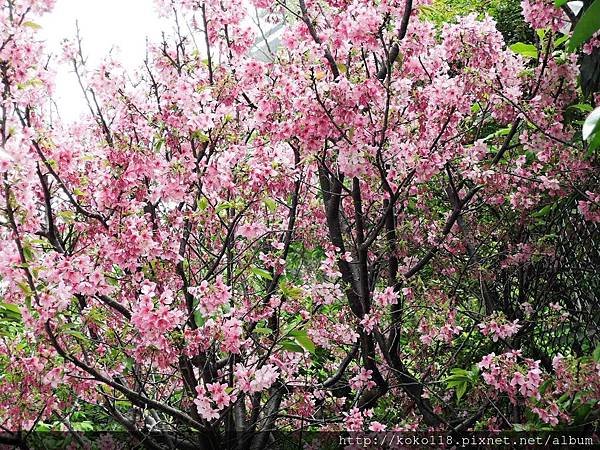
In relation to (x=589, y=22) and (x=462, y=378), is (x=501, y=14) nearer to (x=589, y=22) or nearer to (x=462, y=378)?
(x=462, y=378)

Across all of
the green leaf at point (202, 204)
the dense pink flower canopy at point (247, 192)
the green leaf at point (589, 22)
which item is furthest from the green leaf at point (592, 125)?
the green leaf at point (202, 204)

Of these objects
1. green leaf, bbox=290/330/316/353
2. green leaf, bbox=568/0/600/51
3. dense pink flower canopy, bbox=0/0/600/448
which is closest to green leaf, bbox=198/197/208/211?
dense pink flower canopy, bbox=0/0/600/448

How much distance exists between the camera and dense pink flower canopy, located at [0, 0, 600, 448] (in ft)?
7.41

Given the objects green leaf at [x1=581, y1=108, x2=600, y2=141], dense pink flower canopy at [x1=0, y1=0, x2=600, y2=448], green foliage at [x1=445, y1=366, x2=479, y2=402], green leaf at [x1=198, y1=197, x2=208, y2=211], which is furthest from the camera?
green foliage at [x1=445, y1=366, x2=479, y2=402]

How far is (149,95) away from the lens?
2.89m

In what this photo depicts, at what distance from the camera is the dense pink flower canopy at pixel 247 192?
2260 millimetres

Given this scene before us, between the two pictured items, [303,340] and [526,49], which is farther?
[526,49]

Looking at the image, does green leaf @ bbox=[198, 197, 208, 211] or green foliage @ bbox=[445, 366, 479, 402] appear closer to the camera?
green leaf @ bbox=[198, 197, 208, 211]

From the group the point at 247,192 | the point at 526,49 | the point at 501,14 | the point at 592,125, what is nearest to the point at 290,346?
the point at 247,192

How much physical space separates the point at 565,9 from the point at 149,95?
190 centimetres

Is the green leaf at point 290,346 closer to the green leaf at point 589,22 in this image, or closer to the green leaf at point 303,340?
the green leaf at point 303,340

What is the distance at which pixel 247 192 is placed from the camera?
8.46 ft

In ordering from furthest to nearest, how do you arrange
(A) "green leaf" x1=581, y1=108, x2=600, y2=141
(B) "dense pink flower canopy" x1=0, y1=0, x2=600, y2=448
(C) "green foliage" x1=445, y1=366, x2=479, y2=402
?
1. (C) "green foliage" x1=445, y1=366, x2=479, y2=402
2. (B) "dense pink flower canopy" x1=0, y1=0, x2=600, y2=448
3. (A) "green leaf" x1=581, y1=108, x2=600, y2=141

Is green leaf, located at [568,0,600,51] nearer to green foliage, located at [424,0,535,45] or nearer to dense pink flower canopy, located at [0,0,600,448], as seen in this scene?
dense pink flower canopy, located at [0,0,600,448]
